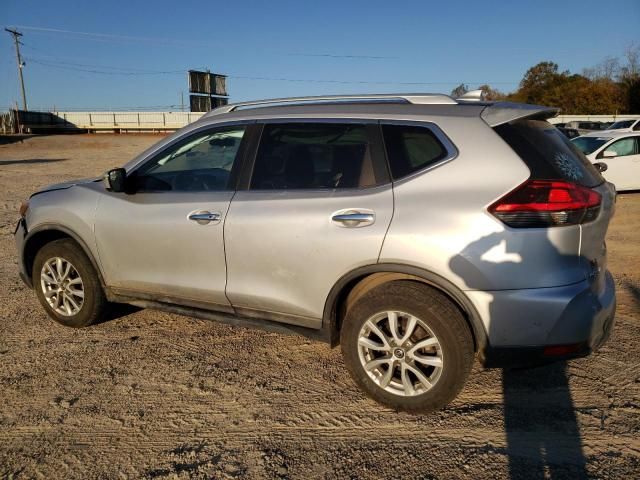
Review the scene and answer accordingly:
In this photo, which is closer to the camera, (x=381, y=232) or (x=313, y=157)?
(x=381, y=232)

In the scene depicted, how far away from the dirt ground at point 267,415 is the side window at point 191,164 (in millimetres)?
1264

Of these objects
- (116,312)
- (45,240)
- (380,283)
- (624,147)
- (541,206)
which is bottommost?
(116,312)

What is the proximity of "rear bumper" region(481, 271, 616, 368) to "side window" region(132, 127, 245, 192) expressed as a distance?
2.12 metres

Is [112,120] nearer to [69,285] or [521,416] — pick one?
[69,285]

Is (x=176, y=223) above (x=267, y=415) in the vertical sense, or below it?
above

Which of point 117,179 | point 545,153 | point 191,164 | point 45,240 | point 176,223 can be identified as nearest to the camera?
point 545,153

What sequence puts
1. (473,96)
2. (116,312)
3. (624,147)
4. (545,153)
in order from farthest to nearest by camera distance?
(624,147) → (116,312) → (473,96) → (545,153)

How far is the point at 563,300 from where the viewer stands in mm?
2699

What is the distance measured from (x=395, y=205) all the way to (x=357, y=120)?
2.16 feet

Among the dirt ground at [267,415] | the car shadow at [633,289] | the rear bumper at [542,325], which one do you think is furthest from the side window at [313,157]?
the car shadow at [633,289]

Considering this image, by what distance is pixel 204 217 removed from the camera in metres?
3.58

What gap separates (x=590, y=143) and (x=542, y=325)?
11.7m

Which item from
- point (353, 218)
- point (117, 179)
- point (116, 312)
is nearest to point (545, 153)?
point (353, 218)

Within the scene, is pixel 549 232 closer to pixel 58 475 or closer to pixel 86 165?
pixel 58 475
